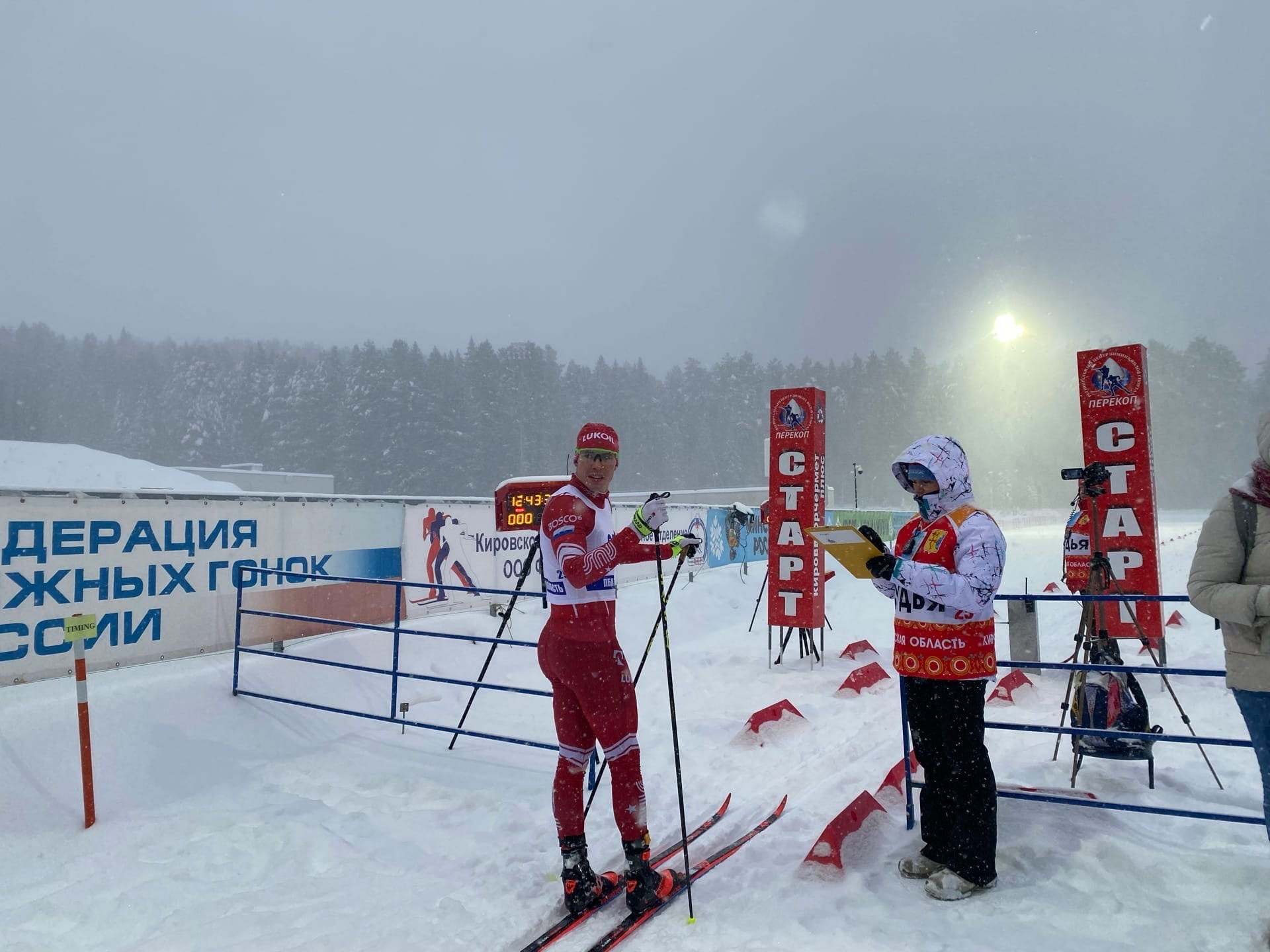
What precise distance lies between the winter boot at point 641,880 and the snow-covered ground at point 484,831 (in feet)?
0.38

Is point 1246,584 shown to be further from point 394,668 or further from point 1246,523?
point 394,668

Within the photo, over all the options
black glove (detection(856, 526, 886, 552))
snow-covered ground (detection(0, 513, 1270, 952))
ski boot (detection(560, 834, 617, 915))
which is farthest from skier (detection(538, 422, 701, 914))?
black glove (detection(856, 526, 886, 552))

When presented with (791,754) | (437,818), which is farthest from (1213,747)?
(437,818)

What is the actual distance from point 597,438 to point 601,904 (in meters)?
2.27

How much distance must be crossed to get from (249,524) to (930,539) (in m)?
7.30

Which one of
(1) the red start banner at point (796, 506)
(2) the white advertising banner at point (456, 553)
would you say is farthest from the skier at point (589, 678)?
(2) the white advertising banner at point (456, 553)

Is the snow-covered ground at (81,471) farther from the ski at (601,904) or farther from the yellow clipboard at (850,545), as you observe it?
the yellow clipboard at (850,545)

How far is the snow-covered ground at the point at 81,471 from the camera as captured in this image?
26.1 meters

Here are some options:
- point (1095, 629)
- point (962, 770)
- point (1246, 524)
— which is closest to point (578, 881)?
point (962, 770)

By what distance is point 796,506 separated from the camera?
9.56 metres

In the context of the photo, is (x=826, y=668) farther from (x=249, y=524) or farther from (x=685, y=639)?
(x=249, y=524)

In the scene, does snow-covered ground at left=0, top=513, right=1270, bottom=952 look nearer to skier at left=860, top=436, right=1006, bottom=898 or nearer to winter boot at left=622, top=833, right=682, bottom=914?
winter boot at left=622, top=833, right=682, bottom=914

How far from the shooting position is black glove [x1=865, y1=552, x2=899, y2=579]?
127 inches

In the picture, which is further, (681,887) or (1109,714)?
(1109,714)
